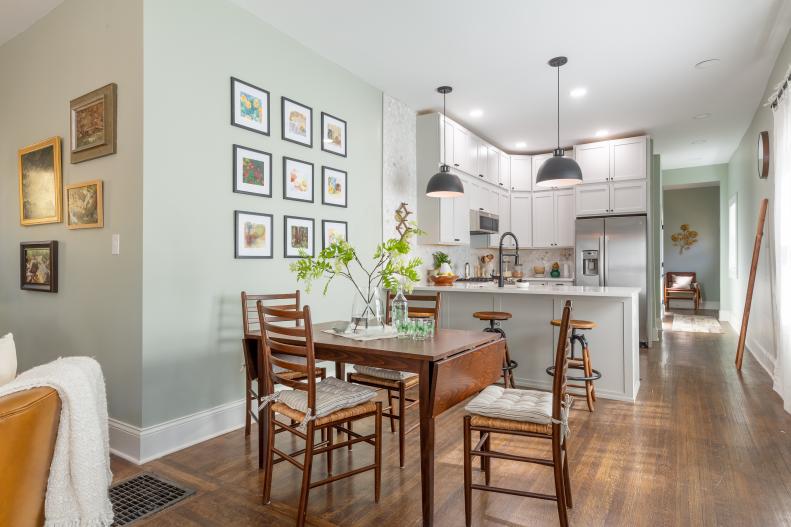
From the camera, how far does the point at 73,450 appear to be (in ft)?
4.20

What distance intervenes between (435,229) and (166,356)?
3.17m

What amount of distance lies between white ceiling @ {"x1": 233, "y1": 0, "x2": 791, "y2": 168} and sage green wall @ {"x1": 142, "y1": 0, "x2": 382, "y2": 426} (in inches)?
14.0

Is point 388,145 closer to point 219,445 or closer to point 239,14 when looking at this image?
point 239,14

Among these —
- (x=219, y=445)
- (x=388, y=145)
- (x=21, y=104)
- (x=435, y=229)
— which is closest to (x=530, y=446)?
(x=219, y=445)

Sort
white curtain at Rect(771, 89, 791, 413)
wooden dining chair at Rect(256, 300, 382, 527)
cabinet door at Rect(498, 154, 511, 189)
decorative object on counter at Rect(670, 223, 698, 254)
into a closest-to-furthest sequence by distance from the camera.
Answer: wooden dining chair at Rect(256, 300, 382, 527)
white curtain at Rect(771, 89, 791, 413)
cabinet door at Rect(498, 154, 511, 189)
decorative object on counter at Rect(670, 223, 698, 254)

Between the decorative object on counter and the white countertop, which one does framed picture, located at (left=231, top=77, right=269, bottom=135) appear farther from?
the decorative object on counter

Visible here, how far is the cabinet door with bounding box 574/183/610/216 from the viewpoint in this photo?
636cm

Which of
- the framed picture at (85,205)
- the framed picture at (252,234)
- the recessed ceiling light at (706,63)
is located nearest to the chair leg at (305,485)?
the framed picture at (252,234)

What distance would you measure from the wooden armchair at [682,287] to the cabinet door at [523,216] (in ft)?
17.3

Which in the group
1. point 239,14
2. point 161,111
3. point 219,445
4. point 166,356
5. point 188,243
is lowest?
point 219,445

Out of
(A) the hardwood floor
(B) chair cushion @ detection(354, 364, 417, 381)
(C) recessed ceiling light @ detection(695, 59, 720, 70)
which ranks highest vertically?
(C) recessed ceiling light @ detection(695, 59, 720, 70)

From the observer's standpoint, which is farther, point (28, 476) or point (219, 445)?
point (219, 445)

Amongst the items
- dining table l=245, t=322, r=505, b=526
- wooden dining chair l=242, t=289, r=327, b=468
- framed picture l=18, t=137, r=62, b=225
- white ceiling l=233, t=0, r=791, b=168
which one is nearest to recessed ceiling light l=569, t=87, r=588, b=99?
white ceiling l=233, t=0, r=791, b=168

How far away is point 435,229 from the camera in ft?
17.1
